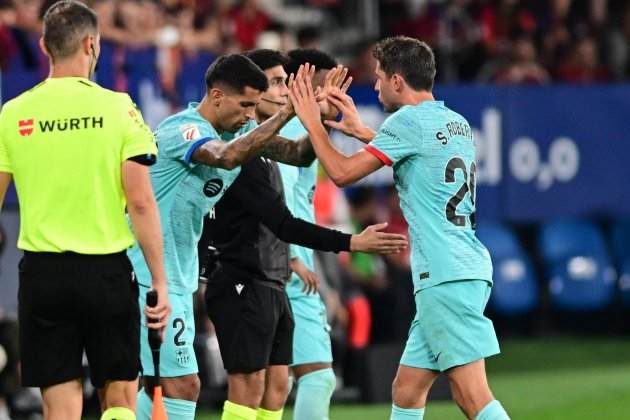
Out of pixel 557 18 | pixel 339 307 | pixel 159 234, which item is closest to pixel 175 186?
pixel 159 234

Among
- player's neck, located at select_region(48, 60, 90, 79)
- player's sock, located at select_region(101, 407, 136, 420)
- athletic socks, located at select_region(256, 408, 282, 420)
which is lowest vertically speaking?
athletic socks, located at select_region(256, 408, 282, 420)

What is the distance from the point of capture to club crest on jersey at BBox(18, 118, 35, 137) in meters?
6.25

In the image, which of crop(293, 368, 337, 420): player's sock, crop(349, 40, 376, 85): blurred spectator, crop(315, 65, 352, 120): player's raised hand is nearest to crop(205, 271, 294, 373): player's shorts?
crop(293, 368, 337, 420): player's sock

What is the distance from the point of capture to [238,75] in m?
7.44

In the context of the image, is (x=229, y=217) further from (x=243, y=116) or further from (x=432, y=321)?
(x=432, y=321)

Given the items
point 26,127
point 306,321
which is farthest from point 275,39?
point 26,127

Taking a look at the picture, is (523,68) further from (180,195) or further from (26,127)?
(26,127)

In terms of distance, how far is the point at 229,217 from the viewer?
7.89 metres

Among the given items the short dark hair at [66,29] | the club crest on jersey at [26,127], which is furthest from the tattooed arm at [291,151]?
the club crest on jersey at [26,127]

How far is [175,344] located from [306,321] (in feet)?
4.45

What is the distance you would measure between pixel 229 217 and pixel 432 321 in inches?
55.8

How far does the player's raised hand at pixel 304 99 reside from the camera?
7.10 meters

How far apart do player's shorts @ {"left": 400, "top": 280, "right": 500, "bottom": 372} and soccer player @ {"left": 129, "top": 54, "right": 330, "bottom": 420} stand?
4.07 ft

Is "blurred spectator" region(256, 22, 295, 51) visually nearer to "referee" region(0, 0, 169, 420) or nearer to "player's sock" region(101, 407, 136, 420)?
"referee" region(0, 0, 169, 420)
